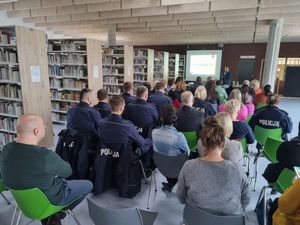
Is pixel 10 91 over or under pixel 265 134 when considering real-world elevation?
over

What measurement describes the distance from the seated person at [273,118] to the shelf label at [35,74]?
3.94 meters

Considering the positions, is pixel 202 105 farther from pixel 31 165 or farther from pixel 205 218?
pixel 31 165

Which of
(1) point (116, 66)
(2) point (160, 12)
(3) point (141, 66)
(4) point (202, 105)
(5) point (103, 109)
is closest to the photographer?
(5) point (103, 109)

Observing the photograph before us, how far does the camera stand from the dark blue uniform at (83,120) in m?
3.11

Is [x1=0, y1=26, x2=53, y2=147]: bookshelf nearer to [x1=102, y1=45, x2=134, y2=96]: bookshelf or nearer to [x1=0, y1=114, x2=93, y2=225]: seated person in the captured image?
[x1=0, y1=114, x2=93, y2=225]: seated person

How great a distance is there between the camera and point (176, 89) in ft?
18.7

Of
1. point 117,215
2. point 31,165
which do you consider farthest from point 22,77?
point 117,215

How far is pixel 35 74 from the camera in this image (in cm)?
425

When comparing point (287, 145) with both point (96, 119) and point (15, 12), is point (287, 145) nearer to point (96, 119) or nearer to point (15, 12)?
point (96, 119)

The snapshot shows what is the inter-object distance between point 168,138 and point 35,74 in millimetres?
3070

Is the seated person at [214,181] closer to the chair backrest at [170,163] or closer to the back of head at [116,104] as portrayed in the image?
the chair backrest at [170,163]

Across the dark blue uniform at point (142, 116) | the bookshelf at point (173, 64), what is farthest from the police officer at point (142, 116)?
the bookshelf at point (173, 64)

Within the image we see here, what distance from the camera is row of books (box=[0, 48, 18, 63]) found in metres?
4.25

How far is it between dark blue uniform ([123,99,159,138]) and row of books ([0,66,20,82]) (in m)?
2.33
